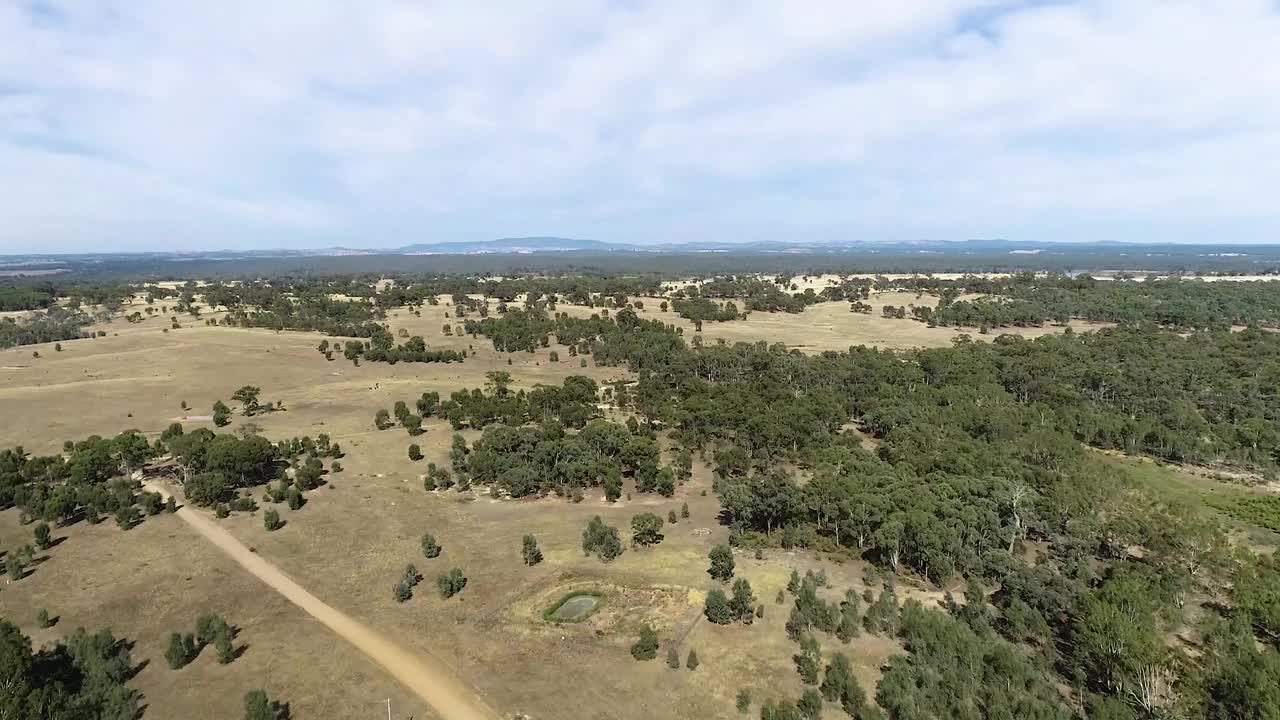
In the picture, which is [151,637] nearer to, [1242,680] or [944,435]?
[1242,680]

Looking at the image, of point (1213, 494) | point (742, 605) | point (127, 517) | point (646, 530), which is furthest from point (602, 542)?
point (1213, 494)

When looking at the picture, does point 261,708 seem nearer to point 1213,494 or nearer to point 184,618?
point 184,618

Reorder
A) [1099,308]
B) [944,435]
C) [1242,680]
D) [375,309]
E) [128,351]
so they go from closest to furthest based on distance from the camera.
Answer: [1242,680], [944,435], [128,351], [1099,308], [375,309]

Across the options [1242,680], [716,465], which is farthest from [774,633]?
[716,465]

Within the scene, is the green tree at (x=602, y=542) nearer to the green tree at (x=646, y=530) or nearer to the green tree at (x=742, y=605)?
the green tree at (x=646, y=530)

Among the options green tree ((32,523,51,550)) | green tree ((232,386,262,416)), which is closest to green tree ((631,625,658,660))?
green tree ((32,523,51,550))

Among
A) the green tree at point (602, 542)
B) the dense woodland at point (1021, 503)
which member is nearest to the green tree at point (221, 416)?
the dense woodland at point (1021, 503)
